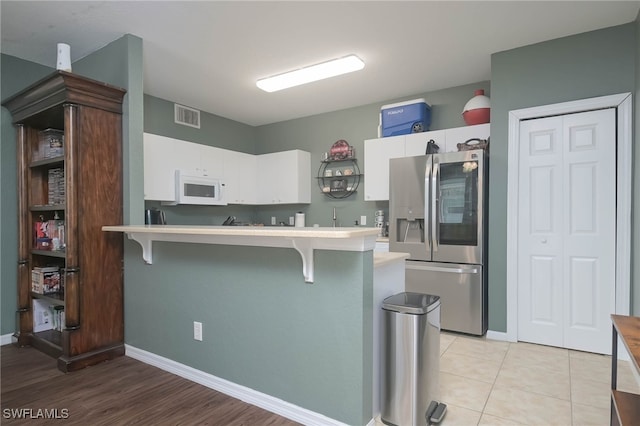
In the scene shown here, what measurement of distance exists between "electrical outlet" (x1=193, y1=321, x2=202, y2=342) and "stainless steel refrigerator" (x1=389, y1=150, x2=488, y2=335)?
2.15m

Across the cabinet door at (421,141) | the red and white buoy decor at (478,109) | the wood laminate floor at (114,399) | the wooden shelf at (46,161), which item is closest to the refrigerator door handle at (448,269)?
the cabinet door at (421,141)

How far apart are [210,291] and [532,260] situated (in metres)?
2.74

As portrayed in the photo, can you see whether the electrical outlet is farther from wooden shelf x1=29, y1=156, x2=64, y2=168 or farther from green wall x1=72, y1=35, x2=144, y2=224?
wooden shelf x1=29, y1=156, x2=64, y2=168

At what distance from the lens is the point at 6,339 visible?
3064mm

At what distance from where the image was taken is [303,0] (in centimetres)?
237

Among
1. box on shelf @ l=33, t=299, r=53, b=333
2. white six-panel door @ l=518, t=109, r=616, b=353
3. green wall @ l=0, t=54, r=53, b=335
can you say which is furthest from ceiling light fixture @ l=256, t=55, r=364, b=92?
box on shelf @ l=33, t=299, r=53, b=333

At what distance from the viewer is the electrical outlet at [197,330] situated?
2.36m

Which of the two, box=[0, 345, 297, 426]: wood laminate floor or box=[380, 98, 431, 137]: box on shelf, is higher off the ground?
box=[380, 98, 431, 137]: box on shelf

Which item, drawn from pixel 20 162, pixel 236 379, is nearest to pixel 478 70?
pixel 236 379

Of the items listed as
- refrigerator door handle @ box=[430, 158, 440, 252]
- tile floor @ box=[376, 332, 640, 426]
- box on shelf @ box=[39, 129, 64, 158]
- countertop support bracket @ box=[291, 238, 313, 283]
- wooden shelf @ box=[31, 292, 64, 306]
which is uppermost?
box on shelf @ box=[39, 129, 64, 158]

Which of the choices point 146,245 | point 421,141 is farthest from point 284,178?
point 146,245

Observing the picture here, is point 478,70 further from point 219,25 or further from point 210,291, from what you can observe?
point 210,291

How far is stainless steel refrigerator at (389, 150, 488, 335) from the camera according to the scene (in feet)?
10.7

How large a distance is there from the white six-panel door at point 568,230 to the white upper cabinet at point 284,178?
2.81 metres
